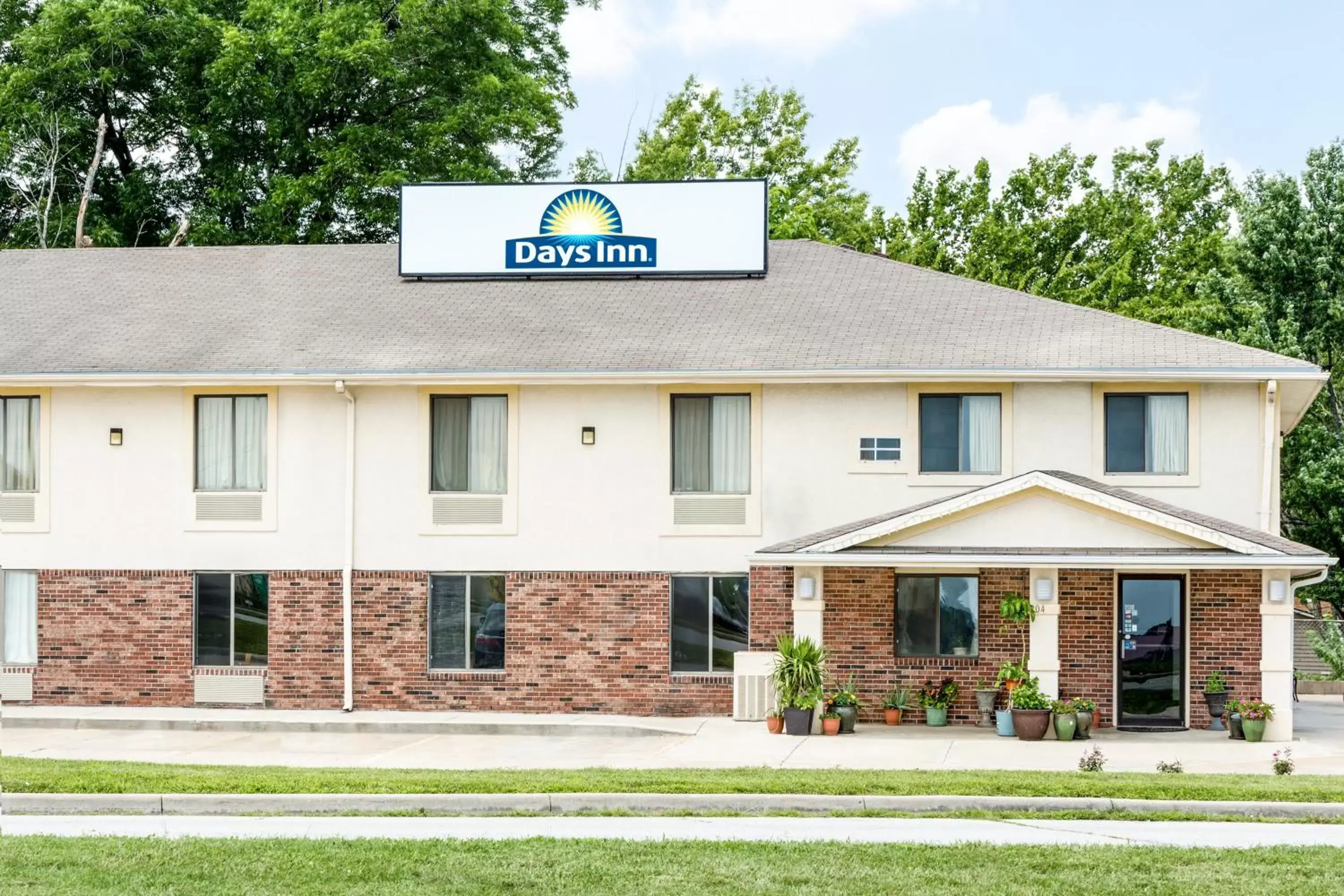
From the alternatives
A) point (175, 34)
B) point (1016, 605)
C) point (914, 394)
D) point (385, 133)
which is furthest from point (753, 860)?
point (175, 34)

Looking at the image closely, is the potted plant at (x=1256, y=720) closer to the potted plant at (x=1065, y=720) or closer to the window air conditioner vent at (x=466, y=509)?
the potted plant at (x=1065, y=720)

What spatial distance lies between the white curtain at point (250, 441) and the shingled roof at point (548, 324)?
692 millimetres

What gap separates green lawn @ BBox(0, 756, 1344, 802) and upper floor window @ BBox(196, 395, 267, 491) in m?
8.39

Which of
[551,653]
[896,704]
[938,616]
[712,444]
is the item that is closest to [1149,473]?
[938,616]

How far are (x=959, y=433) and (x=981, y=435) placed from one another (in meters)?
0.31

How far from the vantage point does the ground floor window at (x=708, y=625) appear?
943 inches

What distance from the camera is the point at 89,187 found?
39.2 meters

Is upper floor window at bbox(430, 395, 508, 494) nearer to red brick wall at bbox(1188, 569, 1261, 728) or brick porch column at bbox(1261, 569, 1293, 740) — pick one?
red brick wall at bbox(1188, 569, 1261, 728)

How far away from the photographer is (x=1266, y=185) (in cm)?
3609

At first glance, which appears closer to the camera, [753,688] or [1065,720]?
[1065,720]

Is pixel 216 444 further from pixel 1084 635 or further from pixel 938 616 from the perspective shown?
pixel 1084 635

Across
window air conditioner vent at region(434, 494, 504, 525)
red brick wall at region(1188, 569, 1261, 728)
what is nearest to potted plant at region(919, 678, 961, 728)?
red brick wall at region(1188, 569, 1261, 728)

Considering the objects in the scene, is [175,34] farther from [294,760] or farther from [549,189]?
[294,760]

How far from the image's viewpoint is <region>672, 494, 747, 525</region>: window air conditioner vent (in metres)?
23.9
